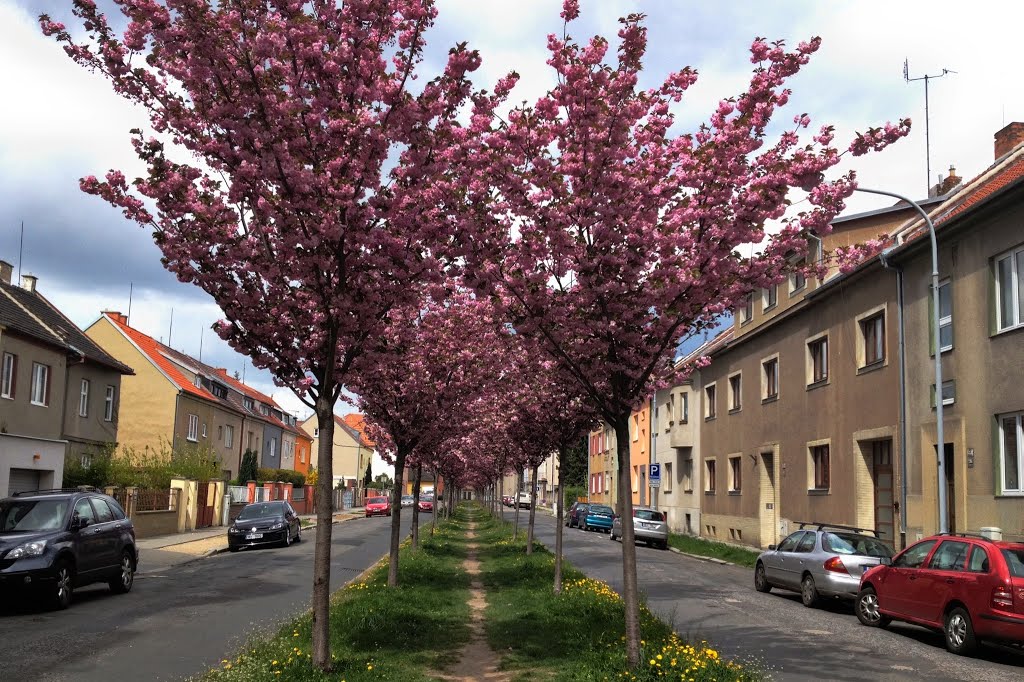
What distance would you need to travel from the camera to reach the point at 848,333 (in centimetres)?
2419

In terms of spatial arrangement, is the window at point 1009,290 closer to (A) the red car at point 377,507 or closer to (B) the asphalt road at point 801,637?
(B) the asphalt road at point 801,637

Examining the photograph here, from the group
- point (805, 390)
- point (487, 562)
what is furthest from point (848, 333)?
point (487, 562)

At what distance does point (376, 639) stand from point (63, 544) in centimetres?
664

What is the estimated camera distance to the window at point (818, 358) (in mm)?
25969

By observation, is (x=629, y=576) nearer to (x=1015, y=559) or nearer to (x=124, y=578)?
(x=1015, y=559)

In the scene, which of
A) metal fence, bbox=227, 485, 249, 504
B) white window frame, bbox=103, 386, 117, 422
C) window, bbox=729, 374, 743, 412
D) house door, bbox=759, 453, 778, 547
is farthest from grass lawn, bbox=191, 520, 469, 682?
metal fence, bbox=227, 485, 249, 504

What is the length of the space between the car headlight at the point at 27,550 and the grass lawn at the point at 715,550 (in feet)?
57.2

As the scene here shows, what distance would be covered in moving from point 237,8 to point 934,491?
17294mm

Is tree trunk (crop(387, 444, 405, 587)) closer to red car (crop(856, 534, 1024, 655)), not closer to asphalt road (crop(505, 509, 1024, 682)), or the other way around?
asphalt road (crop(505, 509, 1024, 682))

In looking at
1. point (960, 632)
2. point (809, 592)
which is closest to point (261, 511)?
point (809, 592)

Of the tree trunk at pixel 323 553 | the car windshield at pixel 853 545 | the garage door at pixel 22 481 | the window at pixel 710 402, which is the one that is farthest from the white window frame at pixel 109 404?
the tree trunk at pixel 323 553

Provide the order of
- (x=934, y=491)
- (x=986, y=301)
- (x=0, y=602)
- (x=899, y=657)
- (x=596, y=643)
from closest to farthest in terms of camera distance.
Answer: (x=596, y=643)
(x=899, y=657)
(x=0, y=602)
(x=986, y=301)
(x=934, y=491)

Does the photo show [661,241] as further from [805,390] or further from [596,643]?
[805,390]

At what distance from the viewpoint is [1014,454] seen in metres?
17.0
